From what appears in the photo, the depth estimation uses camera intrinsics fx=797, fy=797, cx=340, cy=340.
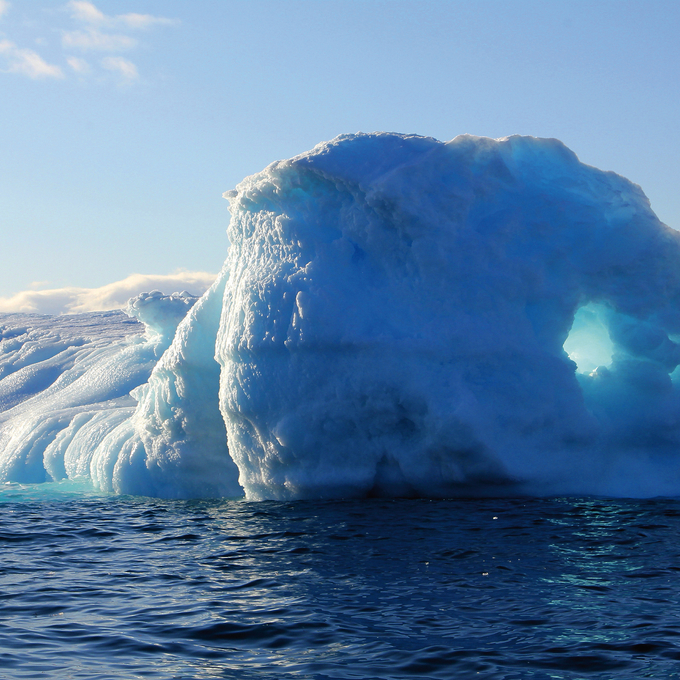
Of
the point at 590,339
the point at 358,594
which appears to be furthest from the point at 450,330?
the point at 358,594

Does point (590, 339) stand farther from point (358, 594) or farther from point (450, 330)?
point (358, 594)

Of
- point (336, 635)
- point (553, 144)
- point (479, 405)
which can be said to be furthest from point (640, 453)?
point (336, 635)

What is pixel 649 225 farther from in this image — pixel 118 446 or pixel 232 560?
pixel 118 446

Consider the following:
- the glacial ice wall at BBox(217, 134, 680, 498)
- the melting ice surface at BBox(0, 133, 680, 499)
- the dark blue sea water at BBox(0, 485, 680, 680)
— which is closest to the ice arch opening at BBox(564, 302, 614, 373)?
the melting ice surface at BBox(0, 133, 680, 499)

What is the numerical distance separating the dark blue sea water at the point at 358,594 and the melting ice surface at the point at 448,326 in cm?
85

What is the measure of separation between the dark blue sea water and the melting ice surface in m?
0.85

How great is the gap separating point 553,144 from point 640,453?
14.1 feet

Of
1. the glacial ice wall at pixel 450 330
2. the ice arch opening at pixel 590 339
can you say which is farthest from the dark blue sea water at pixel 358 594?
the ice arch opening at pixel 590 339

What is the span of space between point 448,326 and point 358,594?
4.70 metres

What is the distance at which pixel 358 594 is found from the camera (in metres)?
5.74

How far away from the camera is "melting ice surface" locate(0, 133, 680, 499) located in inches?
381

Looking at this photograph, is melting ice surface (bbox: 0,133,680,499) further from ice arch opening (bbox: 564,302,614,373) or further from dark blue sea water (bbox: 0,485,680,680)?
dark blue sea water (bbox: 0,485,680,680)

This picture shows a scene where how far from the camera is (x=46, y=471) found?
15.9m

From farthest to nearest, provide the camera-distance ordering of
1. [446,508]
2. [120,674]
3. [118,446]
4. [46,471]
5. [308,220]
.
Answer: [46,471] → [118,446] → [308,220] → [446,508] → [120,674]
